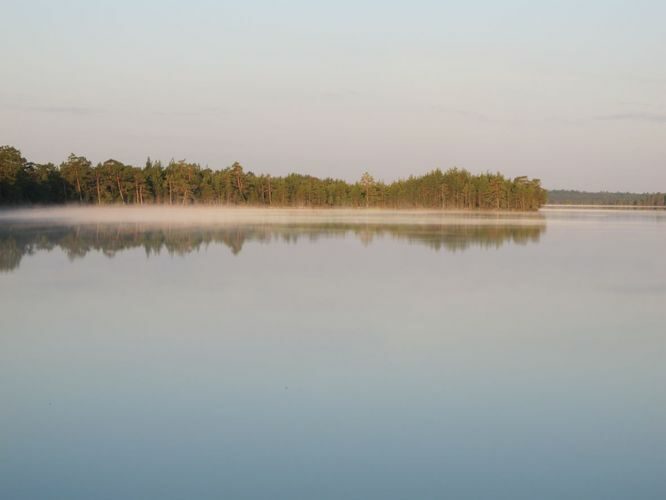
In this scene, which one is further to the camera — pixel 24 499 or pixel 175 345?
pixel 175 345

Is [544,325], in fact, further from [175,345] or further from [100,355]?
[100,355]

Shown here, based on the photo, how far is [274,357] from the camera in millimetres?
6641

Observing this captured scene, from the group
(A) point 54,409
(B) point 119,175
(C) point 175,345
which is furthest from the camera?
(B) point 119,175

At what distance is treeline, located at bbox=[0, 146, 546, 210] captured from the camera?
58.9 meters

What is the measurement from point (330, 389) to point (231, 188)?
257 ft

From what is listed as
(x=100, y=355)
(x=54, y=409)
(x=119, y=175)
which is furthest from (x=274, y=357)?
(x=119, y=175)

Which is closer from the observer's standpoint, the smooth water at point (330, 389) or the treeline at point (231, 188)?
the smooth water at point (330, 389)

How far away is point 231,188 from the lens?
3246 inches

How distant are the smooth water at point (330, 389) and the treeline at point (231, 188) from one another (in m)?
48.2

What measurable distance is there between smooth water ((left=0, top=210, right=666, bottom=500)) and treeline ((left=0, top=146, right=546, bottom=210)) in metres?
48.2

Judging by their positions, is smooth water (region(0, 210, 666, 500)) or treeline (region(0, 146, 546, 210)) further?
treeline (region(0, 146, 546, 210))

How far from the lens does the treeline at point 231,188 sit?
58906 mm

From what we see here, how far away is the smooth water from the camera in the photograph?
157 inches

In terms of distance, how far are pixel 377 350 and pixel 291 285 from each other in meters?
4.84
